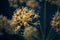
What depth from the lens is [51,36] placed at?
1.62 meters

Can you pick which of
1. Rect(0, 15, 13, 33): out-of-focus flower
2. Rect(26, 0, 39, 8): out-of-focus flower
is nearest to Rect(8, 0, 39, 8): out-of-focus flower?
Rect(26, 0, 39, 8): out-of-focus flower

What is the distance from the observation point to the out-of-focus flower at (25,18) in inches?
63.1

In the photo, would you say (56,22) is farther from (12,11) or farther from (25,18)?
(12,11)

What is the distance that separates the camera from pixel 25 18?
1600 mm

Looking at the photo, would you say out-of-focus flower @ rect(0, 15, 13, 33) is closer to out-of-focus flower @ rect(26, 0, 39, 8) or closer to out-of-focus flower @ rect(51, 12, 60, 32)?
out-of-focus flower @ rect(26, 0, 39, 8)

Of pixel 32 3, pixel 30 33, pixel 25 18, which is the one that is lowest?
pixel 30 33

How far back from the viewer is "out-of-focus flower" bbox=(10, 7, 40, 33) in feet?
5.26

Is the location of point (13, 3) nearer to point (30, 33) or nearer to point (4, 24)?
point (4, 24)

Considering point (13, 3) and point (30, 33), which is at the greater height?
point (13, 3)

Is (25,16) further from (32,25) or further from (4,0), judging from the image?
(4,0)

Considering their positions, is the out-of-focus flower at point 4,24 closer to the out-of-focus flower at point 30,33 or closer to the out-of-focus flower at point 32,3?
the out-of-focus flower at point 30,33

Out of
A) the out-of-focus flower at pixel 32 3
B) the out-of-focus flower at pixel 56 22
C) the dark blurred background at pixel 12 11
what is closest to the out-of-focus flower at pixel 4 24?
the dark blurred background at pixel 12 11

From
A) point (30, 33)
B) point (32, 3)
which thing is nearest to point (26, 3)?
point (32, 3)

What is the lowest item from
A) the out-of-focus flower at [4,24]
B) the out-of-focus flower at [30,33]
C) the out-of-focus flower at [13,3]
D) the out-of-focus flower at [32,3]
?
the out-of-focus flower at [30,33]
